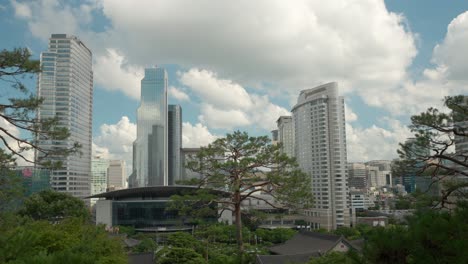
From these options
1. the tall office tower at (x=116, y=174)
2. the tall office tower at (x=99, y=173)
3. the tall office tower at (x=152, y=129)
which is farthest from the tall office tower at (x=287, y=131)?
the tall office tower at (x=116, y=174)

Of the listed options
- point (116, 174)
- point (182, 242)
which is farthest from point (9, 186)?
point (116, 174)

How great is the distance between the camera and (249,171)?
1325 centimetres

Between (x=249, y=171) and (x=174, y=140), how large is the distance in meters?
138

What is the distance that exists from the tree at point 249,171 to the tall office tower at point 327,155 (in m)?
49.9

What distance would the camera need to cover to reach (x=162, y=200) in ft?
163

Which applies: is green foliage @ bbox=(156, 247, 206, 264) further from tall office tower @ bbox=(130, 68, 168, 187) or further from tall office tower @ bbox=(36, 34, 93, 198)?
tall office tower @ bbox=(130, 68, 168, 187)

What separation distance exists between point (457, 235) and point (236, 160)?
9.97 m

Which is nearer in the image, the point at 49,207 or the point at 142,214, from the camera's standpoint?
the point at 49,207

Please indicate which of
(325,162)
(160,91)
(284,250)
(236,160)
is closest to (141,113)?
(160,91)

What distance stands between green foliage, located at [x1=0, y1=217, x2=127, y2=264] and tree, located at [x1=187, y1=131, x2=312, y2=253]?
383 cm

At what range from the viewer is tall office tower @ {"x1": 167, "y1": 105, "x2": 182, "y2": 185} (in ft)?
476

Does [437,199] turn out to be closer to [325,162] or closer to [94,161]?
[325,162]

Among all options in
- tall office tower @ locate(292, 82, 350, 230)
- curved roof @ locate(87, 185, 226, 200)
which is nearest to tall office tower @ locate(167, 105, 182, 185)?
tall office tower @ locate(292, 82, 350, 230)

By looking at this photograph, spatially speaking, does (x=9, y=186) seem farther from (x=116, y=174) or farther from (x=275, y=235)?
(x=116, y=174)
